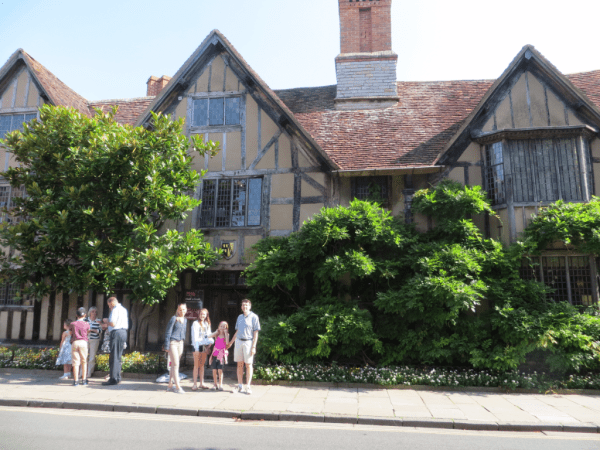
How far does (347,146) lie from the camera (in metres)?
12.1

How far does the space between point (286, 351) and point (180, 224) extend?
4.69 metres

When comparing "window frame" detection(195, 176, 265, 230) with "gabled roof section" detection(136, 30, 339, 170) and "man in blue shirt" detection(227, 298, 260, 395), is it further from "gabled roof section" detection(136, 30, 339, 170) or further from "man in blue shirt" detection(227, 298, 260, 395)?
"man in blue shirt" detection(227, 298, 260, 395)

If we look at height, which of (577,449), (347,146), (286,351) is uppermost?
(347,146)

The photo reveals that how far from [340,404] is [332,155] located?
6676 mm

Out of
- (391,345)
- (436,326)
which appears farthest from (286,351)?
(436,326)

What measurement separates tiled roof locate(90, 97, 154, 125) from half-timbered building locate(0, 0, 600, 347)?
1755 millimetres

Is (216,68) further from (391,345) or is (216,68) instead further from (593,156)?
(593,156)

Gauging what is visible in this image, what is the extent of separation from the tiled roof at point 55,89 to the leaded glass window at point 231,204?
5.59 meters

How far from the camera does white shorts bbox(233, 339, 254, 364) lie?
26.3 feet

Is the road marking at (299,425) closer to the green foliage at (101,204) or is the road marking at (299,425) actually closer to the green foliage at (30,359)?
the green foliage at (101,204)

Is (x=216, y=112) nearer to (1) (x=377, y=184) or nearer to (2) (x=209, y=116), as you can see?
(2) (x=209, y=116)

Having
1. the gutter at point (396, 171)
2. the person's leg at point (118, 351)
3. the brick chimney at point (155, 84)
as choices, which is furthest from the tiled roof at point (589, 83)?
the brick chimney at point (155, 84)

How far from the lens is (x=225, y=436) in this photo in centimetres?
542

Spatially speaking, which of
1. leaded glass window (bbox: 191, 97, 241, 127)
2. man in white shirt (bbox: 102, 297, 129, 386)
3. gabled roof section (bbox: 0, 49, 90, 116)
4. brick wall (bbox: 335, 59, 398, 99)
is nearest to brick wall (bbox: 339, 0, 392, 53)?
brick wall (bbox: 335, 59, 398, 99)
